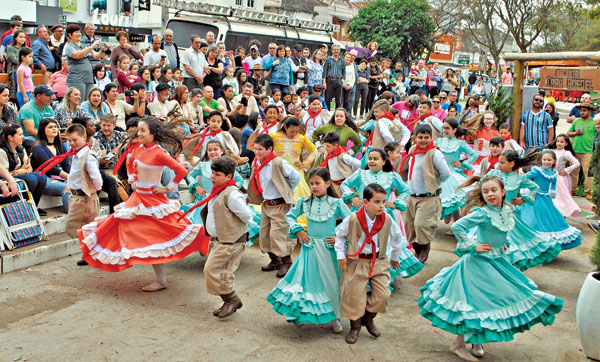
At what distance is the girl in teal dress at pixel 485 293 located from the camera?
17.3ft

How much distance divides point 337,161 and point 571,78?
7.33 metres

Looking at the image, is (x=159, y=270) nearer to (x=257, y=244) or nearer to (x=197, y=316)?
(x=197, y=316)

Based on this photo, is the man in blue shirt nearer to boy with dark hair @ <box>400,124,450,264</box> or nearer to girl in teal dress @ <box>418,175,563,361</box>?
boy with dark hair @ <box>400,124,450,264</box>

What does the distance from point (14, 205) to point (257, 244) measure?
3.17 meters

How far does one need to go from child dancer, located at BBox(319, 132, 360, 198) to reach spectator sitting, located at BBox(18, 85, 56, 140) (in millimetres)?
4323

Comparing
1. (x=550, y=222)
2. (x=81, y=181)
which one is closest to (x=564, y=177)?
(x=550, y=222)

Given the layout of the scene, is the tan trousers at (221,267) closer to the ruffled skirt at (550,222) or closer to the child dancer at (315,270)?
the child dancer at (315,270)

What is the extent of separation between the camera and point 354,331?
575cm

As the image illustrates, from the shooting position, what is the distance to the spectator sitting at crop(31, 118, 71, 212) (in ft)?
28.1

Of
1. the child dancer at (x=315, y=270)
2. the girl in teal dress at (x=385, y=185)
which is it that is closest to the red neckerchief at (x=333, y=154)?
the girl in teal dress at (x=385, y=185)

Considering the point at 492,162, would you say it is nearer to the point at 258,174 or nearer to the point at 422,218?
the point at 422,218

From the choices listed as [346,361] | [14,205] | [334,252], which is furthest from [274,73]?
[346,361]

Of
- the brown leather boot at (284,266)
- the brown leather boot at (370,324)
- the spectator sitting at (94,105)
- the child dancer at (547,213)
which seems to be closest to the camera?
the brown leather boot at (370,324)

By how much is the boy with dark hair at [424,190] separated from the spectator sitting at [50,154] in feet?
15.1
